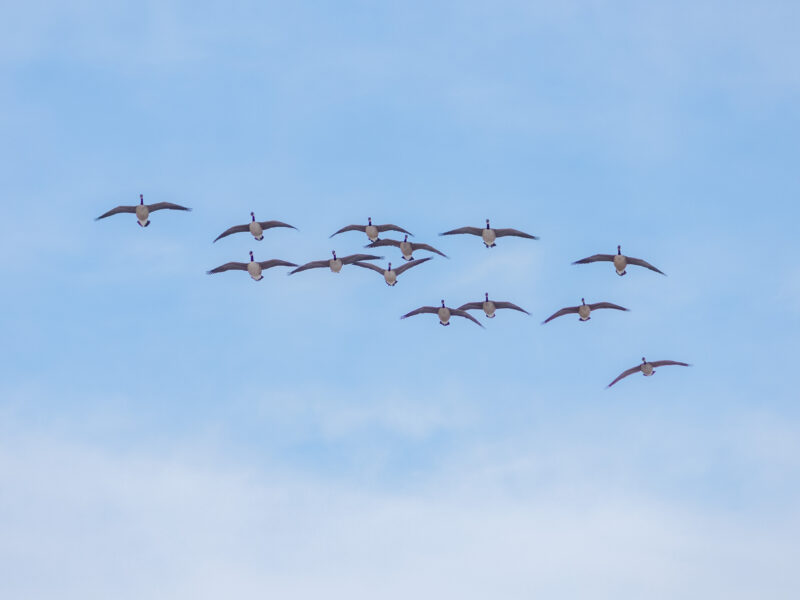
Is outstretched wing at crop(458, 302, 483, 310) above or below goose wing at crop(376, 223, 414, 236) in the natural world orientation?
below

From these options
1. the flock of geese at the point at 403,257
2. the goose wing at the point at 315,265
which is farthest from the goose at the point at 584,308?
the goose wing at the point at 315,265

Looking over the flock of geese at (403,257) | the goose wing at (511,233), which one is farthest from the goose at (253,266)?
the goose wing at (511,233)

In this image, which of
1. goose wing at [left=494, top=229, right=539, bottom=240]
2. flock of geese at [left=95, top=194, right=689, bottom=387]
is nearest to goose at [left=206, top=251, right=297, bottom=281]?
flock of geese at [left=95, top=194, right=689, bottom=387]

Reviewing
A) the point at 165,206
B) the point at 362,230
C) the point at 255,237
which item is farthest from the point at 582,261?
the point at 165,206

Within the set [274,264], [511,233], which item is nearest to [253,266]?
[274,264]

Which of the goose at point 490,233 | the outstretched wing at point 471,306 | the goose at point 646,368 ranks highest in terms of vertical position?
the goose at point 490,233

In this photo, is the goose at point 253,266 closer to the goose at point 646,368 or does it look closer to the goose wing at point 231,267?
the goose wing at point 231,267

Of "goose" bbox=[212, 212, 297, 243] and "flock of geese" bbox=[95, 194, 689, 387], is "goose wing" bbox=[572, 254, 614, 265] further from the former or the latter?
"goose" bbox=[212, 212, 297, 243]

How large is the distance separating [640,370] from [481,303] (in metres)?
11.5

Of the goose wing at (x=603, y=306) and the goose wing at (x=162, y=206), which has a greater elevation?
the goose wing at (x=162, y=206)

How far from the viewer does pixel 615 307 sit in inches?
2820

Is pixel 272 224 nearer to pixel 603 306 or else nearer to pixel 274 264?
pixel 274 264

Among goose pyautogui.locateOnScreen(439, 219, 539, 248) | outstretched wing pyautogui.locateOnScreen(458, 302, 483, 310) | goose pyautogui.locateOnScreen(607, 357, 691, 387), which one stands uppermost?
goose pyautogui.locateOnScreen(439, 219, 539, 248)

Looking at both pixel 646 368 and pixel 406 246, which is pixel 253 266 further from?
pixel 646 368
